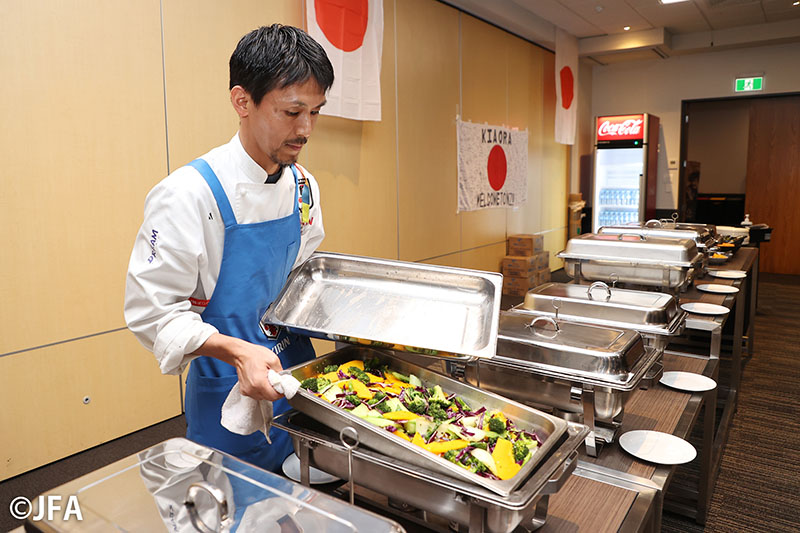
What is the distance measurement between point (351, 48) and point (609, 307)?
2.67 metres

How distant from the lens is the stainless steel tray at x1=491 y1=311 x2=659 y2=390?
1.38 metres

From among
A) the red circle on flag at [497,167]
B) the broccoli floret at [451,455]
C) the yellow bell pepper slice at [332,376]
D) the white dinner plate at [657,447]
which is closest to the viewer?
the broccoli floret at [451,455]

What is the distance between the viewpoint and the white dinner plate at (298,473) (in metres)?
1.16

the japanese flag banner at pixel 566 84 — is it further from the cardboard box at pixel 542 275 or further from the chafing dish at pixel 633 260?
the chafing dish at pixel 633 260

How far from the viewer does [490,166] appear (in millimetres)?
6152

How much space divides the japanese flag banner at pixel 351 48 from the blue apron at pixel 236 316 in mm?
2468

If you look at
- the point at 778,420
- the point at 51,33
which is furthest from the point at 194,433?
the point at 778,420

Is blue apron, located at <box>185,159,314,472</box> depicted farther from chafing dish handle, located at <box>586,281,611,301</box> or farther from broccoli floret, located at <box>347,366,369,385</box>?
chafing dish handle, located at <box>586,281,611,301</box>

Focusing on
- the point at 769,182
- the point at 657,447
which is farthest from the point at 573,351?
the point at 769,182

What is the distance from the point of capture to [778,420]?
11.2 feet

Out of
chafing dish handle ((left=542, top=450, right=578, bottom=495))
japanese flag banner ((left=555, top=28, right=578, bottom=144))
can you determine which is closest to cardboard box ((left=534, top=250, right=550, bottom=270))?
japanese flag banner ((left=555, top=28, right=578, bottom=144))

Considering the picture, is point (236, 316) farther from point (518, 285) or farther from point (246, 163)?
point (518, 285)

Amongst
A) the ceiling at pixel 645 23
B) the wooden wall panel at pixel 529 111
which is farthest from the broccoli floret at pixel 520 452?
the wooden wall panel at pixel 529 111

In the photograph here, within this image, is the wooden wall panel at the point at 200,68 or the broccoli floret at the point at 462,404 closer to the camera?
the broccoli floret at the point at 462,404
